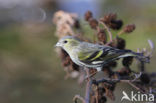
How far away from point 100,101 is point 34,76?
2517mm

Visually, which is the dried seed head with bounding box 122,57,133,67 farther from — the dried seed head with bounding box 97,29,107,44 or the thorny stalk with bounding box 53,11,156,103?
the dried seed head with bounding box 97,29,107,44

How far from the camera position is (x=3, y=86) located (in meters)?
3.88

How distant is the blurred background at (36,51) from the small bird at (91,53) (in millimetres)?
783

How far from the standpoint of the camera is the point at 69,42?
7.22 feet

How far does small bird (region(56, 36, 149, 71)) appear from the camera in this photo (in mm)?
1960

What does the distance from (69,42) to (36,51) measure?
3.40 metres

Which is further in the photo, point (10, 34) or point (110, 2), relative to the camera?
point (110, 2)

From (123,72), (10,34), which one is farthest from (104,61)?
(10,34)

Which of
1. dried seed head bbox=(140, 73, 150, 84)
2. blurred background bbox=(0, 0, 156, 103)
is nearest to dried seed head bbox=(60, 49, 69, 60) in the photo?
dried seed head bbox=(140, 73, 150, 84)

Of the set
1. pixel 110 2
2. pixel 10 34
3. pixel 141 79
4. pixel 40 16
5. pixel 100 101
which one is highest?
pixel 110 2

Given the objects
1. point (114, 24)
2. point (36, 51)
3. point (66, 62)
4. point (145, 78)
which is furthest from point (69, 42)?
point (36, 51)

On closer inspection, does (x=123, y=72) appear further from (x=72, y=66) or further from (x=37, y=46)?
(x=37, y=46)

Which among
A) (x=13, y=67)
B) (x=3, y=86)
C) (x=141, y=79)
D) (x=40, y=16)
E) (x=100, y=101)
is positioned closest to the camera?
(x=100, y=101)

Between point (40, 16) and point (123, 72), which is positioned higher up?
point (40, 16)
